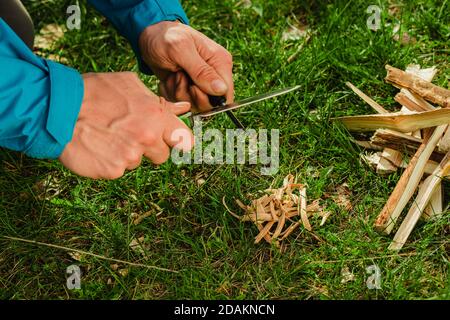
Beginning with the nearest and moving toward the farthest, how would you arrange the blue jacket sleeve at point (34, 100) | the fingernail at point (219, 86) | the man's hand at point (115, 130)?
the blue jacket sleeve at point (34, 100) < the man's hand at point (115, 130) < the fingernail at point (219, 86)

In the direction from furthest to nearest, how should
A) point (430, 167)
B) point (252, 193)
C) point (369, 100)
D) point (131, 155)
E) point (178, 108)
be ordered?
1. point (369, 100)
2. point (252, 193)
3. point (430, 167)
4. point (178, 108)
5. point (131, 155)

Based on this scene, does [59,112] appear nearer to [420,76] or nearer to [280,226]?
[280,226]

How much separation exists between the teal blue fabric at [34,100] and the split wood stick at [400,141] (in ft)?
4.27

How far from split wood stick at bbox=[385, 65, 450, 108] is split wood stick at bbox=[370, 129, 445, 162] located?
0.69ft

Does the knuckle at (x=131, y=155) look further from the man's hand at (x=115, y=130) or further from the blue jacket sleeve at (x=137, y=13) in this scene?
the blue jacket sleeve at (x=137, y=13)

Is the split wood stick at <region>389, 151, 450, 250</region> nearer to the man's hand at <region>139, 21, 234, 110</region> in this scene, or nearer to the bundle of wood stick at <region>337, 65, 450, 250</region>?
the bundle of wood stick at <region>337, 65, 450, 250</region>

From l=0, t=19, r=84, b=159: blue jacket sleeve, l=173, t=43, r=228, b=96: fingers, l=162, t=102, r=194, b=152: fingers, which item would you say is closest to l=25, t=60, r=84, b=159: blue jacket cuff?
l=0, t=19, r=84, b=159: blue jacket sleeve

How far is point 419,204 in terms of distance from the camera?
252 cm

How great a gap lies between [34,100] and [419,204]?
1514 millimetres

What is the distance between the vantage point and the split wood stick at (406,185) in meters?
2.54

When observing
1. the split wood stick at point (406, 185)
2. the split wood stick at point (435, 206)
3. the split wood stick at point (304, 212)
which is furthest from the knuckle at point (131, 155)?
the split wood stick at point (435, 206)

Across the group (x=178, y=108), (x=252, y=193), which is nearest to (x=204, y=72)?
(x=178, y=108)
